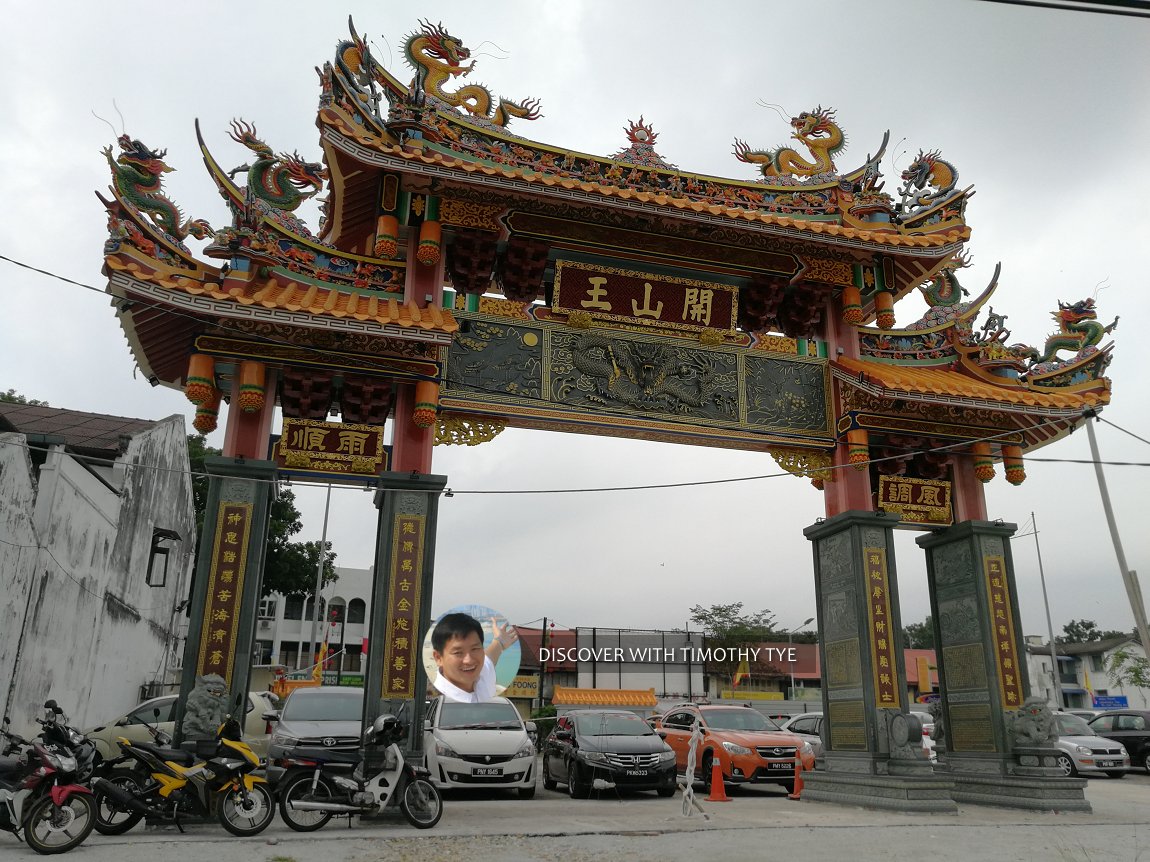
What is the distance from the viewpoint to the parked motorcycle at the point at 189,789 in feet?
24.6

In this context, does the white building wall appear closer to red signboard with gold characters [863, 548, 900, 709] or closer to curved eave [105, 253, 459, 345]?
curved eave [105, 253, 459, 345]

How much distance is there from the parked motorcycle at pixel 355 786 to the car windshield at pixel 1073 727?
1454cm

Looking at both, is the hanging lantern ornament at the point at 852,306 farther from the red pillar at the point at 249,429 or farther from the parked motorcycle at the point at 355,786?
the parked motorcycle at the point at 355,786

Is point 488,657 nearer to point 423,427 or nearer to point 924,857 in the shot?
point 423,427

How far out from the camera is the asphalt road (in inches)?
267

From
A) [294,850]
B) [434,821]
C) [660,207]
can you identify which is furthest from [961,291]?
[294,850]

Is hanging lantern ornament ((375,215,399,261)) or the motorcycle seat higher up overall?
hanging lantern ornament ((375,215,399,261))

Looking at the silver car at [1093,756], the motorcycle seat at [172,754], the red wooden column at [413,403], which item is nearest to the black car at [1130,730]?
the silver car at [1093,756]

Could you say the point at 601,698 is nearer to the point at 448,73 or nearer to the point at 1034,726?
the point at 1034,726

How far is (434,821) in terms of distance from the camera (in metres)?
8.26

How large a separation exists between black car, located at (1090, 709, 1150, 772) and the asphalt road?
896 centimetres

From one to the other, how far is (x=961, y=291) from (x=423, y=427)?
8848 millimetres

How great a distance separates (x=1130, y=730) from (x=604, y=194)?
53.9 feet

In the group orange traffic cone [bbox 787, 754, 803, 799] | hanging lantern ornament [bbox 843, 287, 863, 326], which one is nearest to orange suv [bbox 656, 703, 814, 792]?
orange traffic cone [bbox 787, 754, 803, 799]
